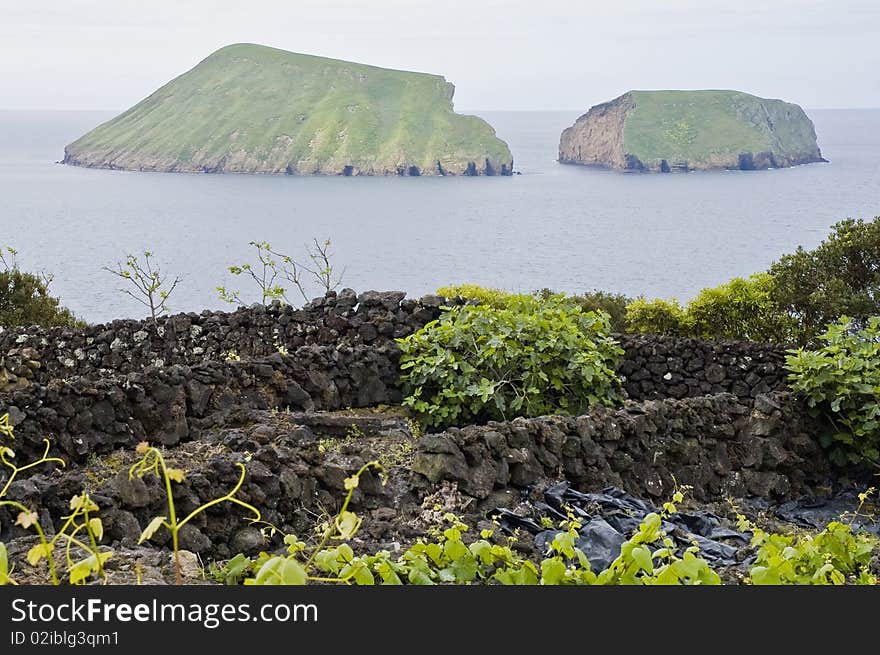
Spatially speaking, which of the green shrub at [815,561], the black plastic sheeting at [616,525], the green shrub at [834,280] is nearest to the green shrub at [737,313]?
the green shrub at [834,280]

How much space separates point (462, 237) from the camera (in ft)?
232

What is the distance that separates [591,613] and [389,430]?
6005mm

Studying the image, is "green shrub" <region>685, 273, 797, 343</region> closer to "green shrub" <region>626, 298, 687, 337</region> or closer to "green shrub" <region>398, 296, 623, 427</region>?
"green shrub" <region>626, 298, 687, 337</region>

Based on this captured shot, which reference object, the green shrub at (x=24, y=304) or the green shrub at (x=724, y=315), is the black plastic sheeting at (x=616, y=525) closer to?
the green shrub at (x=724, y=315)

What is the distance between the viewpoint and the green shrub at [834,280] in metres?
11.2

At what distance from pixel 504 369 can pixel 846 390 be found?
289 cm

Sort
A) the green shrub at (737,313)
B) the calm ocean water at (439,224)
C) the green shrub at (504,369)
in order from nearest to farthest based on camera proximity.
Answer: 1. the green shrub at (504,369)
2. the green shrub at (737,313)
3. the calm ocean water at (439,224)

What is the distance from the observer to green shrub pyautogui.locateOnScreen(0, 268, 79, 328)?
14484 mm

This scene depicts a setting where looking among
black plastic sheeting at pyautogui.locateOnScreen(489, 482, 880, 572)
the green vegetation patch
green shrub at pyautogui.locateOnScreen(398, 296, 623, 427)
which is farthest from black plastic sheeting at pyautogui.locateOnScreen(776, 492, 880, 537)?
the green vegetation patch

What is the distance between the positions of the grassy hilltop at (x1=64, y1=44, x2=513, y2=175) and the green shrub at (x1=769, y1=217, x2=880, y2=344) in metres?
95.8

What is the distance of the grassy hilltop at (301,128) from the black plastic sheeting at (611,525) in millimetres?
101148

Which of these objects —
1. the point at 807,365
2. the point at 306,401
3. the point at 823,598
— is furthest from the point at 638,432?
the point at 823,598

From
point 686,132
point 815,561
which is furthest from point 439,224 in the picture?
point 815,561

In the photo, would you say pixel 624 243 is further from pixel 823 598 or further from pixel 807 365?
pixel 823 598
